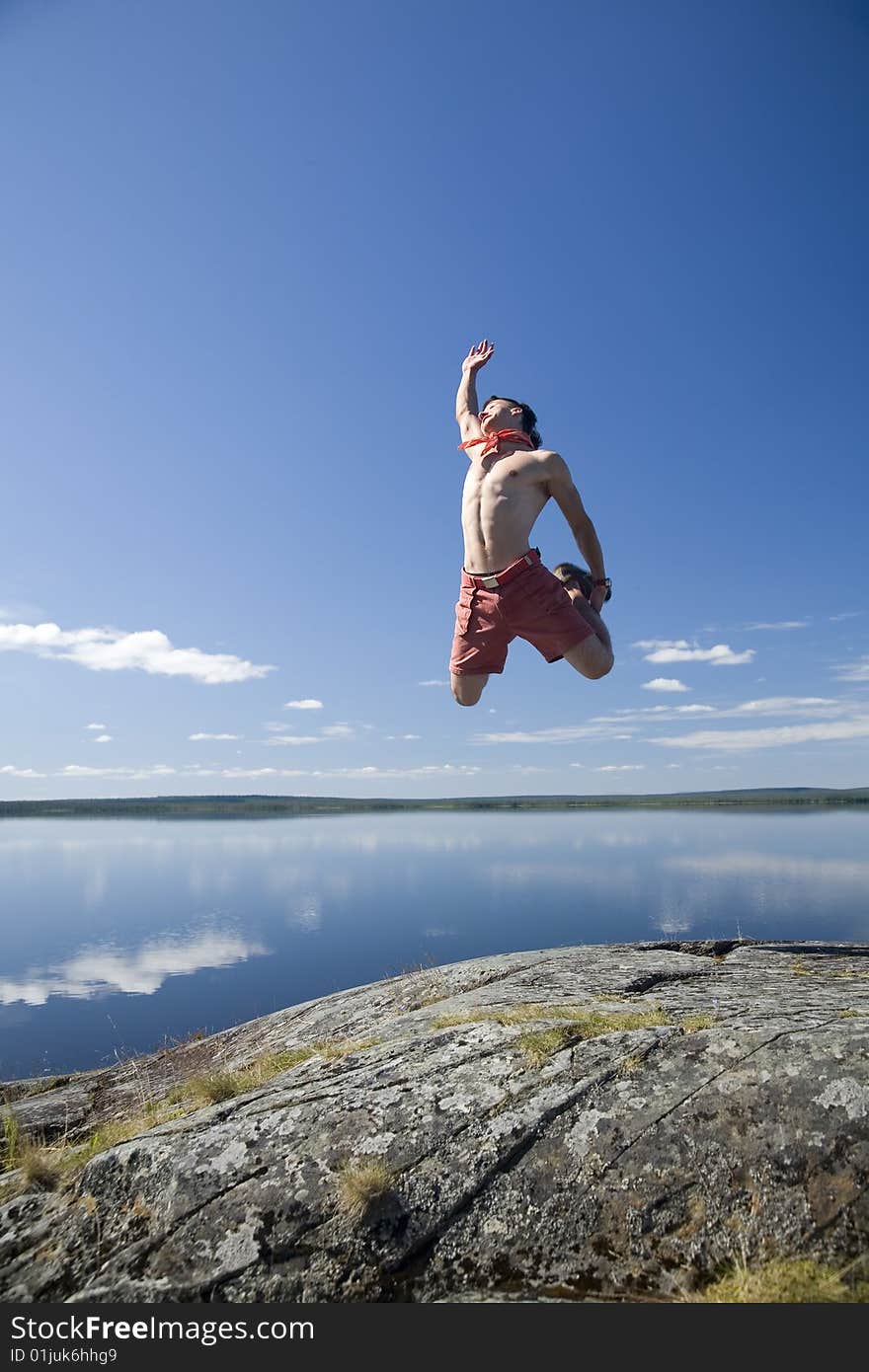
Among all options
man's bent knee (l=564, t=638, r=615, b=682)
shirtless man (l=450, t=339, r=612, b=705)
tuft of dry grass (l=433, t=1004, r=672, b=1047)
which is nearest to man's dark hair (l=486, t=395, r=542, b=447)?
shirtless man (l=450, t=339, r=612, b=705)

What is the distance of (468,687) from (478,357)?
A: 3.75m

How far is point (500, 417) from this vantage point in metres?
Result: 7.00

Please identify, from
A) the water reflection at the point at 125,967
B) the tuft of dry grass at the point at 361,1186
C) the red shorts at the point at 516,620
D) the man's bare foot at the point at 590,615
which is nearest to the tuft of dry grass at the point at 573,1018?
the tuft of dry grass at the point at 361,1186

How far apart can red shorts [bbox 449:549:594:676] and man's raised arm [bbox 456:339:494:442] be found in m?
1.56

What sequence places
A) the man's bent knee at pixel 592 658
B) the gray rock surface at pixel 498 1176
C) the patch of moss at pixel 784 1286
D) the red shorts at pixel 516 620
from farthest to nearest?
the man's bent knee at pixel 592 658
the red shorts at pixel 516 620
the gray rock surface at pixel 498 1176
the patch of moss at pixel 784 1286

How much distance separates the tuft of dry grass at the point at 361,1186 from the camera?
11.2 feet

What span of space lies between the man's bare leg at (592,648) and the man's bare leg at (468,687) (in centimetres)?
95

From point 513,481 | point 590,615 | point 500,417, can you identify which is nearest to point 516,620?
point 590,615

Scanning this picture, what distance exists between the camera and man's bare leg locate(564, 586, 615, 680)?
676cm

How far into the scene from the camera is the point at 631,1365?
2678 mm

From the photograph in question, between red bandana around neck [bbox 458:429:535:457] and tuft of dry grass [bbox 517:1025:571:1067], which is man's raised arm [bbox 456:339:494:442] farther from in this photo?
tuft of dry grass [bbox 517:1025:571:1067]

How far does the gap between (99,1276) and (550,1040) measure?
2.72m

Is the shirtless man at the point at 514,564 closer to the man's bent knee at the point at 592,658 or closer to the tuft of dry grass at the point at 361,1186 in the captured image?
the man's bent knee at the point at 592,658

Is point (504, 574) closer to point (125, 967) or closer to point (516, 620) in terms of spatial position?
point (516, 620)
